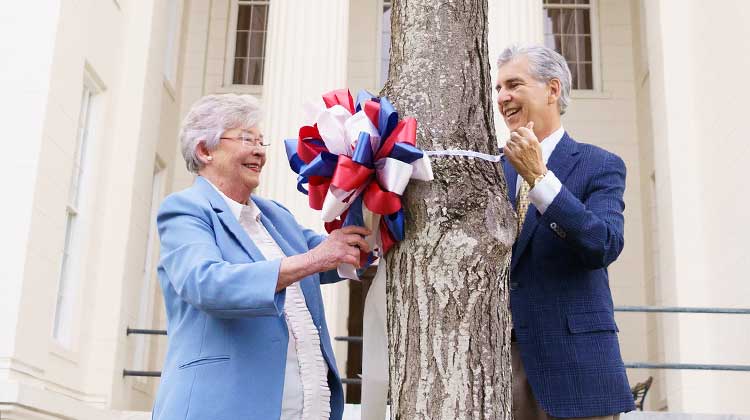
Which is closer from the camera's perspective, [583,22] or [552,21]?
[552,21]

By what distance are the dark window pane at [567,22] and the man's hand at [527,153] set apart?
13403 millimetres

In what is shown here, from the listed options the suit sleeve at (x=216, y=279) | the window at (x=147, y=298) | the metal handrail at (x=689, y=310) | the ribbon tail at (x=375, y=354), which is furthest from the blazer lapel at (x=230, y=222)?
the window at (x=147, y=298)

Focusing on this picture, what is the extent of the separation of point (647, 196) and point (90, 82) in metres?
8.88

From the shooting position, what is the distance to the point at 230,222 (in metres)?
3.02

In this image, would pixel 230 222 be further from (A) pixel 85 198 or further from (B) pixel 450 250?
(A) pixel 85 198

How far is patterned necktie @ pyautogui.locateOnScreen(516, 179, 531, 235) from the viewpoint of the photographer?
10.0 feet

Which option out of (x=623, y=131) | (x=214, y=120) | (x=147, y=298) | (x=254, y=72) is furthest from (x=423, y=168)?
(x=254, y=72)

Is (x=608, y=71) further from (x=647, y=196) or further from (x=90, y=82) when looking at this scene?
(x=90, y=82)

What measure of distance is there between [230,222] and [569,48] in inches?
525

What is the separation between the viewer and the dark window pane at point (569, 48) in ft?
50.4

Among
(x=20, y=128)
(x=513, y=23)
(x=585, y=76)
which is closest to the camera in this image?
(x=20, y=128)

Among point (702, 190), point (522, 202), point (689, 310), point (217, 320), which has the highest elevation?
point (702, 190)

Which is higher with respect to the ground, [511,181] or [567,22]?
[567,22]

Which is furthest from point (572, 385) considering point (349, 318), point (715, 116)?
point (349, 318)
